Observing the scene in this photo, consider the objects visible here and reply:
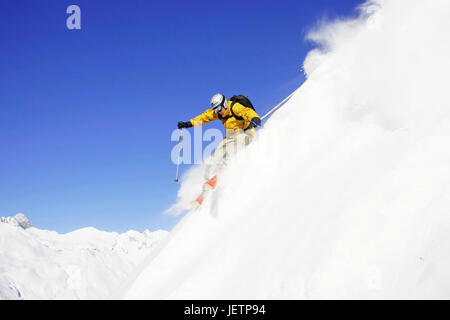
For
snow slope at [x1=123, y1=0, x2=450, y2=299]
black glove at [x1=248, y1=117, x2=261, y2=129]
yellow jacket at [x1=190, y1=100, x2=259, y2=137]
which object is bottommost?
snow slope at [x1=123, y1=0, x2=450, y2=299]

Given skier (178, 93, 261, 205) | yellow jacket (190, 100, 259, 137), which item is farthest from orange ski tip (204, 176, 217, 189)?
yellow jacket (190, 100, 259, 137)

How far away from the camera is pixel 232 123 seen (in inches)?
421

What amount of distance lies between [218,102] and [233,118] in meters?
0.77

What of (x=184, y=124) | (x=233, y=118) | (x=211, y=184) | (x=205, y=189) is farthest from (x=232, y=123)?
(x=205, y=189)

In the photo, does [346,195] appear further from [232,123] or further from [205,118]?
[205,118]

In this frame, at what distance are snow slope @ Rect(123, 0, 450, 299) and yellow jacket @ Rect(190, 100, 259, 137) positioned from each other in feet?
3.95

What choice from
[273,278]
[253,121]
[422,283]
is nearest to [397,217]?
[422,283]

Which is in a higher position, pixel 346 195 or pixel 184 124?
pixel 184 124

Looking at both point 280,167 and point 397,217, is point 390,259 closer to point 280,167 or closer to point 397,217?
point 397,217

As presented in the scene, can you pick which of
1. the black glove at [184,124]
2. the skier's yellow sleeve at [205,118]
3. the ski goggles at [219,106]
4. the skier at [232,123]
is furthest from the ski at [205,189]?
the black glove at [184,124]

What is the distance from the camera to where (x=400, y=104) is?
7.06 meters

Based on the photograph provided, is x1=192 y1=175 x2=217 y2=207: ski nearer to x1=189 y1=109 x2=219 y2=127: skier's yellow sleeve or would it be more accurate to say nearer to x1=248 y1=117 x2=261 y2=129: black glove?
x1=248 y1=117 x2=261 y2=129: black glove

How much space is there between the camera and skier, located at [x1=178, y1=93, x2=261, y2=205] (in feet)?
32.5

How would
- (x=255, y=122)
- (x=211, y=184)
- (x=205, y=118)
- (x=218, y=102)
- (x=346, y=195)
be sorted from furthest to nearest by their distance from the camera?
1. (x=205, y=118)
2. (x=218, y=102)
3. (x=255, y=122)
4. (x=211, y=184)
5. (x=346, y=195)
